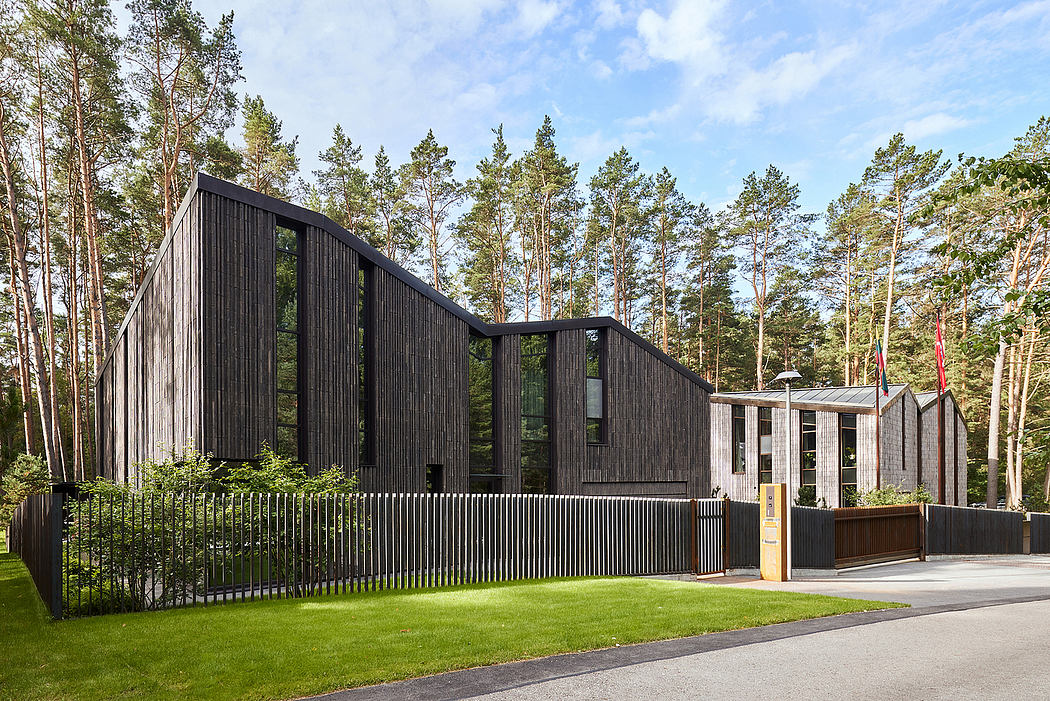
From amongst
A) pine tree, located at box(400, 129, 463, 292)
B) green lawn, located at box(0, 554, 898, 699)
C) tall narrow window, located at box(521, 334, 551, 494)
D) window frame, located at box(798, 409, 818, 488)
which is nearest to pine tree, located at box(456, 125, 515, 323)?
pine tree, located at box(400, 129, 463, 292)

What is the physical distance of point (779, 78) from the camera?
65.8ft

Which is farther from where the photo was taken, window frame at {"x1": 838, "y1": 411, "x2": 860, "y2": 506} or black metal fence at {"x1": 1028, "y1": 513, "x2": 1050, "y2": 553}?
window frame at {"x1": 838, "y1": 411, "x2": 860, "y2": 506}

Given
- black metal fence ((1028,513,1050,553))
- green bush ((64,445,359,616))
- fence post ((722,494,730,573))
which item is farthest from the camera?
black metal fence ((1028,513,1050,553))

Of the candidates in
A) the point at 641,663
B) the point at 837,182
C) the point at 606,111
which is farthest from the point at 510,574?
the point at 837,182

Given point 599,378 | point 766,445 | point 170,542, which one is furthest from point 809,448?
point 170,542

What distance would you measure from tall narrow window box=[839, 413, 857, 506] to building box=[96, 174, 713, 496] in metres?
10.8

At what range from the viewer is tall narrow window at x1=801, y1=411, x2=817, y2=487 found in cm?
3375

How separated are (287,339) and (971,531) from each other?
20574 millimetres

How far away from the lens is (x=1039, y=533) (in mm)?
26969

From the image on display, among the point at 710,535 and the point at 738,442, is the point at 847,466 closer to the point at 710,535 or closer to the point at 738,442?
the point at 738,442

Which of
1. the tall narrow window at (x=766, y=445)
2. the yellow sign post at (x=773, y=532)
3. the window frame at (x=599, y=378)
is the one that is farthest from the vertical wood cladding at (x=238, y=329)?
the tall narrow window at (x=766, y=445)

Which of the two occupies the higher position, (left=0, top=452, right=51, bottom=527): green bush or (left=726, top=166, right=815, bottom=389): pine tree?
(left=726, top=166, right=815, bottom=389): pine tree

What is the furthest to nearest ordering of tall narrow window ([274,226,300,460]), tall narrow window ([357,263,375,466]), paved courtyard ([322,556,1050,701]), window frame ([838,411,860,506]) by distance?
window frame ([838,411,860,506]) → tall narrow window ([357,263,375,466]) → tall narrow window ([274,226,300,460]) → paved courtyard ([322,556,1050,701])

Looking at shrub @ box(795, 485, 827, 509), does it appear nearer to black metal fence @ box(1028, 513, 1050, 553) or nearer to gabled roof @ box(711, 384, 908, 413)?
gabled roof @ box(711, 384, 908, 413)
